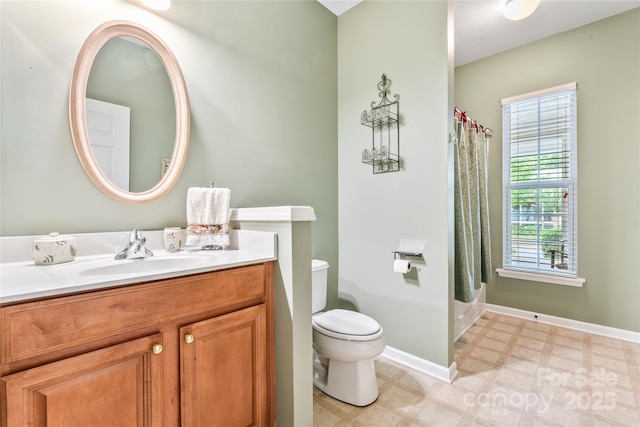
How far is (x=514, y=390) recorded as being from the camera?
1696mm

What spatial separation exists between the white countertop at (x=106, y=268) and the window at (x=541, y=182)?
2.90 meters

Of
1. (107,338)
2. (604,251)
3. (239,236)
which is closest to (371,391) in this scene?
(239,236)

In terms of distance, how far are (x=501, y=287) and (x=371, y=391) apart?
2218 millimetres

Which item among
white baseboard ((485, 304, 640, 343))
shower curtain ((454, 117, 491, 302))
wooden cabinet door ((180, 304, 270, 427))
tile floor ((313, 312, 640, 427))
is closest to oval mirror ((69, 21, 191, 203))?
wooden cabinet door ((180, 304, 270, 427))

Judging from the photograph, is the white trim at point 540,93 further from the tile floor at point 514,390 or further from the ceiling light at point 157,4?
the ceiling light at point 157,4

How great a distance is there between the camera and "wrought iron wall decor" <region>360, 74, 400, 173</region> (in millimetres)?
2043

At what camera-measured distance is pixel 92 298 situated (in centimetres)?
77

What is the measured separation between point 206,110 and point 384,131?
1.28m

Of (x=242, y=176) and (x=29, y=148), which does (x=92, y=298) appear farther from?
(x=242, y=176)

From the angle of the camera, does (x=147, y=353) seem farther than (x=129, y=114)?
No

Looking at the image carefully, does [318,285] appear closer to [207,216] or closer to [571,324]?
[207,216]

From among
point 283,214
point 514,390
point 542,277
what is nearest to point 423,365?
point 514,390

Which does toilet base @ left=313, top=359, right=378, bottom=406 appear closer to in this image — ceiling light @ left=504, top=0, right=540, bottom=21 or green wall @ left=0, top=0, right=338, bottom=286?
green wall @ left=0, top=0, right=338, bottom=286

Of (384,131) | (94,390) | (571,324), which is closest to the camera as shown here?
(94,390)
